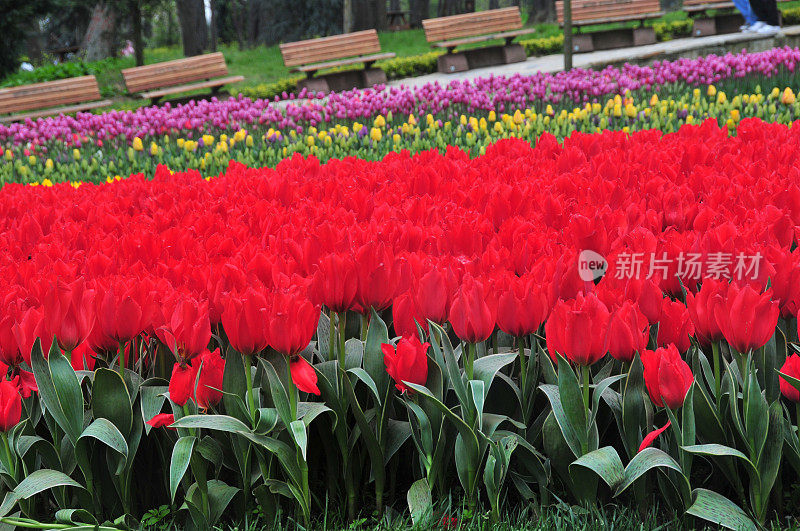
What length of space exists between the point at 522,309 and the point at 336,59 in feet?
51.2

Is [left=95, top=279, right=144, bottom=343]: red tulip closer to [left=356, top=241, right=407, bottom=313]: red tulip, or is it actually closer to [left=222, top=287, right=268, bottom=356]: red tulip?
[left=222, top=287, right=268, bottom=356]: red tulip

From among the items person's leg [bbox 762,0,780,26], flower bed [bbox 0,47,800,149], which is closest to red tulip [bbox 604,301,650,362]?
flower bed [bbox 0,47,800,149]

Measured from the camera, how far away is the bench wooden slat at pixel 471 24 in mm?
17453

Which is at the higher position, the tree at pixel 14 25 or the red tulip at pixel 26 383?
the tree at pixel 14 25

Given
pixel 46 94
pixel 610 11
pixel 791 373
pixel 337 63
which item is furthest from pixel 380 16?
pixel 791 373

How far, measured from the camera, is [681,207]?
9.25 ft

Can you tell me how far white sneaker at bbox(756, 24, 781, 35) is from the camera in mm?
16422

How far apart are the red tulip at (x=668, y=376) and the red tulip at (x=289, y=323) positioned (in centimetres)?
70

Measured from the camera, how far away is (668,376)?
1602mm

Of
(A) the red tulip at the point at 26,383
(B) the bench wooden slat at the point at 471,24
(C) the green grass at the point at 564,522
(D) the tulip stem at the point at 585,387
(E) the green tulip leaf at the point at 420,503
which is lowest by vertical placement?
(C) the green grass at the point at 564,522

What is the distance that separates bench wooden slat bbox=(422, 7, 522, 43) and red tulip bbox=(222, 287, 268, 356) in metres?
16.3

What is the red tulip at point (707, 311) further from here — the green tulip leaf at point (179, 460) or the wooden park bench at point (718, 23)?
the wooden park bench at point (718, 23)

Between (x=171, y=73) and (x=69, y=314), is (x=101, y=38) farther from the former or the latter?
(x=69, y=314)

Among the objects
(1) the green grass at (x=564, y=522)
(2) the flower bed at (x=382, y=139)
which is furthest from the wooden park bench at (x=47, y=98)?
(1) the green grass at (x=564, y=522)
